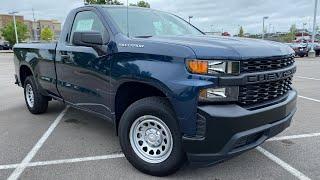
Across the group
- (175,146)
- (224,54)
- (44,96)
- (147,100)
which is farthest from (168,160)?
(44,96)

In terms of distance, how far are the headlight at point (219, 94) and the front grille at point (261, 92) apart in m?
0.09

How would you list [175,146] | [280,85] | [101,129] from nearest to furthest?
[175,146], [280,85], [101,129]

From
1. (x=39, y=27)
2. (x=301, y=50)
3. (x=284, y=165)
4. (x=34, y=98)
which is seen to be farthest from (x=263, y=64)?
(x=39, y=27)

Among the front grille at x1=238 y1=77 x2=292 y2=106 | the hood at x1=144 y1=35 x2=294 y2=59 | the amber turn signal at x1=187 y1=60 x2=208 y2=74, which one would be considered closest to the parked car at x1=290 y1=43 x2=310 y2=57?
the front grille at x1=238 y1=77 x2=292 y2=106

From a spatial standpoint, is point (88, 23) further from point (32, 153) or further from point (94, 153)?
point (32, 153)

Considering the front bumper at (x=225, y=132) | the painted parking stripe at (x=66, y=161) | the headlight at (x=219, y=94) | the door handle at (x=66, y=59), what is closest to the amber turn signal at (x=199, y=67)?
the headlight at (x=219, y=94)

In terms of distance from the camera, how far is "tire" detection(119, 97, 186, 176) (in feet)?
12.0

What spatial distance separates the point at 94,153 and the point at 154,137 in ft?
3.64

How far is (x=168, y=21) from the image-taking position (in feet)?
17.0

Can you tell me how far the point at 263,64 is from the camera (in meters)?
3.59

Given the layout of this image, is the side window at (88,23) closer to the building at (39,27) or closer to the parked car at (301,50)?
the parked car at (301,50)

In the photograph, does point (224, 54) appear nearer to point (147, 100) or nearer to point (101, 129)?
point (147, 100)

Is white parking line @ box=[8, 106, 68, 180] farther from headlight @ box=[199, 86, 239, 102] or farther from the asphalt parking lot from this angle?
headlight @ box=[199, 86, 239, 102]

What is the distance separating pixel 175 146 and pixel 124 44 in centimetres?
130
